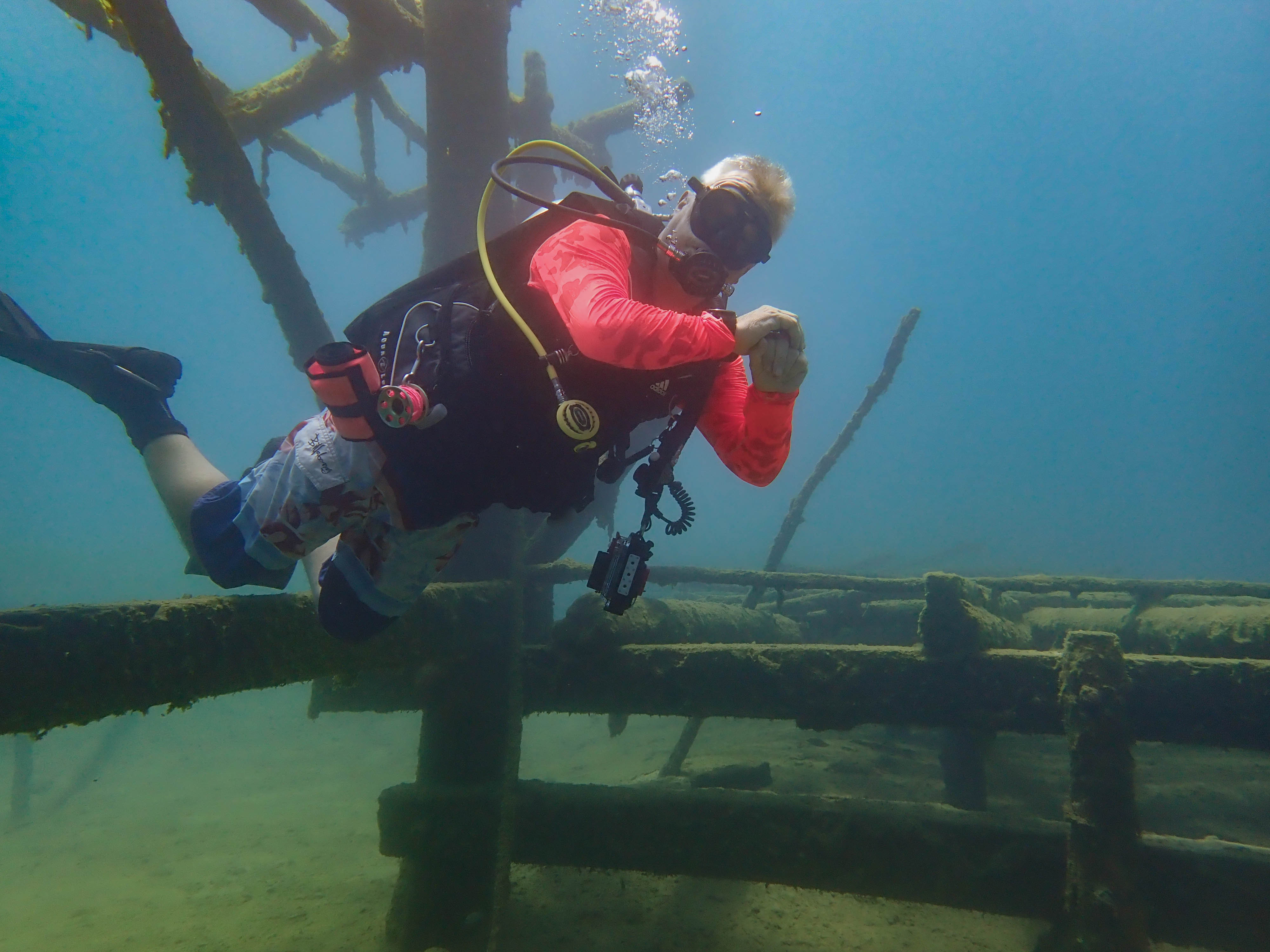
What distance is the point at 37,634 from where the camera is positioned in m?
1.95

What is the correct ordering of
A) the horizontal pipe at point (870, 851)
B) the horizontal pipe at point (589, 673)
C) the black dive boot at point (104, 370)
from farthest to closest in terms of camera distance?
1. the black dive boot at point (104, 370)
2. the horizontal pipe at point (870, 851)
3. the horizontal pipe at point (589, 673)

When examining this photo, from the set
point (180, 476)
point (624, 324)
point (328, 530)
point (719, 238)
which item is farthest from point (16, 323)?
point (719, 238)

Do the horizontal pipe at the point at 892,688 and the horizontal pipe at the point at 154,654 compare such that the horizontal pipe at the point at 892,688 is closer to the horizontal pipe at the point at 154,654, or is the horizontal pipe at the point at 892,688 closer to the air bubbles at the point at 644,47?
the horizontal pipe at the point at 154,654

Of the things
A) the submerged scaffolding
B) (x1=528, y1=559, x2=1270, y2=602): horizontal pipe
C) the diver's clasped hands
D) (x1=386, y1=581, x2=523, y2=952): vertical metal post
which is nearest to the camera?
the diver's clasped hands

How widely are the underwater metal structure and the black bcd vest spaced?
114 centimetres

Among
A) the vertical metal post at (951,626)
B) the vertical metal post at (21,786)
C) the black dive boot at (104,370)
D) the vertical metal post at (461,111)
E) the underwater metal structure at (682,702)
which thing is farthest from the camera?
the vertical metal post at (21,786)

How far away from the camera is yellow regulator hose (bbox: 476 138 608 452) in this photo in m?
2.08

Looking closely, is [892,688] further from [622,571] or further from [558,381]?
[558,381]

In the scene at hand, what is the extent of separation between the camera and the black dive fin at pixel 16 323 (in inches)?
123

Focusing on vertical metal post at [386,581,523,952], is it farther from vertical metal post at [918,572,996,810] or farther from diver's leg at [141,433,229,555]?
vertical metal post at [918,572,996,810]

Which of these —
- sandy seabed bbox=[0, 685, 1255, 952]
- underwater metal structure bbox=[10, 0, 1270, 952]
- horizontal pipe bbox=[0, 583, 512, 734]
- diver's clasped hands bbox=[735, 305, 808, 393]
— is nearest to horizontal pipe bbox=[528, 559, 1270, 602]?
underwater metal structure bbox=[10, 0, 1270, 952]

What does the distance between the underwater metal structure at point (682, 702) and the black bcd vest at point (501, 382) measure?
1138 millimetres

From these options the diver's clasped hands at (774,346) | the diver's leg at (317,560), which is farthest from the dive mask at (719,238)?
the diver's leg at (317,560)

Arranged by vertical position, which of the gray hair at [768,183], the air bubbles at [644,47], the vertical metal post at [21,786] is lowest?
the vertical metal post at [21,786]
